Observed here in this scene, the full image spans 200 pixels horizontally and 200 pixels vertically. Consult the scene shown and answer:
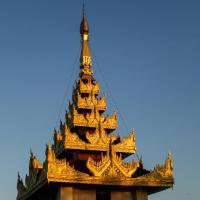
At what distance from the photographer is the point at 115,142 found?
35.1 m

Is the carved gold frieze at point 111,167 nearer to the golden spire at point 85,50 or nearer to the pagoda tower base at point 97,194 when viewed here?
the pagoda tower base at point 97,194

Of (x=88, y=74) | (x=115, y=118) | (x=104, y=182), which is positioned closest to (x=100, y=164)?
(x=104, y=182)

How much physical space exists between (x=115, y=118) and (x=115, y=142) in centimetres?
201

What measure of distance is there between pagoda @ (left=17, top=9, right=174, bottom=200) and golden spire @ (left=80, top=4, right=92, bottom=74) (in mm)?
1138

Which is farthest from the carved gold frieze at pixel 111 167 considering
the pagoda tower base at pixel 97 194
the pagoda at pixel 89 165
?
the pagoda tower base at pixel 97 194

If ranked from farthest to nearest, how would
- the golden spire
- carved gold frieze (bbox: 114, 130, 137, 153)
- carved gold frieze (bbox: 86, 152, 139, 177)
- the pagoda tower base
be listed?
the golden spire → carved gold frieze (bbox: 114, 130, 137, 153) → carved gold frieze (bbox: 86, 152, 139, 177) → the pagoda tower base

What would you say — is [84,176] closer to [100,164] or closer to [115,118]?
[100,164]

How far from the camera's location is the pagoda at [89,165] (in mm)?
30078

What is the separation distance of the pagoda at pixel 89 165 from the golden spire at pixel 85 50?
1.14 meters

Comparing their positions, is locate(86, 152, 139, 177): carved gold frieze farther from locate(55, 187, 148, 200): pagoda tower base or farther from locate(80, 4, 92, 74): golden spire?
locate(80, 4, 92, 74): golden spire

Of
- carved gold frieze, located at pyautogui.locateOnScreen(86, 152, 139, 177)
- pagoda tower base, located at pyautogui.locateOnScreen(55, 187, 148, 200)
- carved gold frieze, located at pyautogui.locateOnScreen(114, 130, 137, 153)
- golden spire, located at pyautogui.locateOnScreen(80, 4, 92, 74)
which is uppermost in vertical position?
golden spire, located at pyautogui.locateOnScreen(80, 4, 92, 74)

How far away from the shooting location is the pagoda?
30078 mm

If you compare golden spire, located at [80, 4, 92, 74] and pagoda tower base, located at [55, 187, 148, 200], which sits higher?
golden spire, located at [80, 4, 92, 74]

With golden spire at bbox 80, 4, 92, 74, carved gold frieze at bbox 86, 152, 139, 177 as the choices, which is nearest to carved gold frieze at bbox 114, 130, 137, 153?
carved gold frieze at bbox 86, 152, 139, 177
